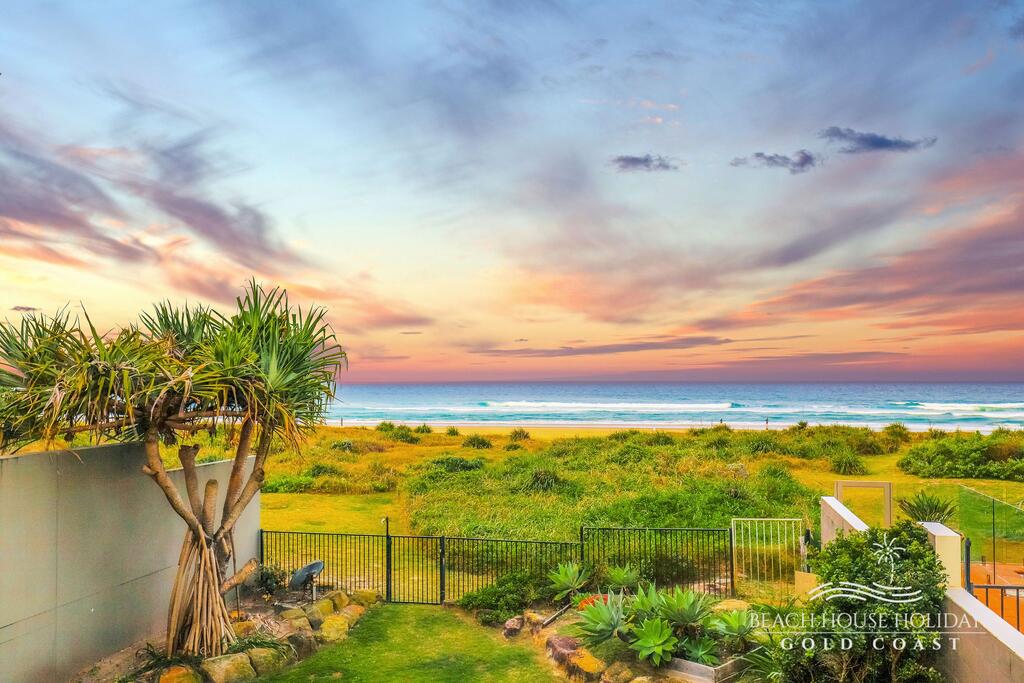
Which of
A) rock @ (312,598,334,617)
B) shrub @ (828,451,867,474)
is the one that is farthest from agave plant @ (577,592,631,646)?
shrub @ (828,451,867,474)

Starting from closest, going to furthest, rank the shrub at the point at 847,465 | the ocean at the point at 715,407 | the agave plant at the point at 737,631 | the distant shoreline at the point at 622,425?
the agave plant at the point at 737,631 < the shrub at the point at 847,465 < the distant shoreline at the point at 622,425 < the ocean at the point at 715,407

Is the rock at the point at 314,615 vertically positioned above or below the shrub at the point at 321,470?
below

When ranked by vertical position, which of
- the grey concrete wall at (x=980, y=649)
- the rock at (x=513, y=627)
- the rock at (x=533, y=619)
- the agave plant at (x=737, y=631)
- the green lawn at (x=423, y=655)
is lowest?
the green lawn at (x=423, y=655)

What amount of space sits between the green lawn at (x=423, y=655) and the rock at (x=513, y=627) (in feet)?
0.57

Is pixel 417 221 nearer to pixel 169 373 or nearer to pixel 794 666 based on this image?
pixel 169 373

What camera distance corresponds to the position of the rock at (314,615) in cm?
1242

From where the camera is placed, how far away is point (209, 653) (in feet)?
34.5

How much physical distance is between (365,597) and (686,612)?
22.6 ft

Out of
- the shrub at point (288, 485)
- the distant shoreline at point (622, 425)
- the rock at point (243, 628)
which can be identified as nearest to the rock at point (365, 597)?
the rock at point (243, 628)

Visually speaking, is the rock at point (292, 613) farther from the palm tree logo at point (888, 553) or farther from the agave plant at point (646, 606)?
the palm tree logo at point (888, 553)

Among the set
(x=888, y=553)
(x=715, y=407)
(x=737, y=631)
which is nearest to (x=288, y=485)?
(x=737, y=631)

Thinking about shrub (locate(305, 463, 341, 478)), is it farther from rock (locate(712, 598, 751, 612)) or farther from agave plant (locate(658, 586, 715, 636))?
agave plant (locate(658, 586, 715, 636))

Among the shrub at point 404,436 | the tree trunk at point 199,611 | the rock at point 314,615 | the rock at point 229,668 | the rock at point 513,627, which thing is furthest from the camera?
the shrub at point 404,436

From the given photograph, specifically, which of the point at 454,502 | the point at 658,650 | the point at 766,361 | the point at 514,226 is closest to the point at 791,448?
the point at 514,226
